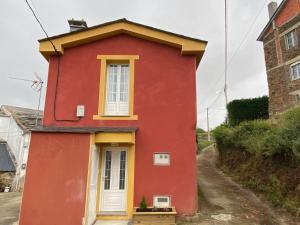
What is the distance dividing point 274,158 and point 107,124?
7.22m

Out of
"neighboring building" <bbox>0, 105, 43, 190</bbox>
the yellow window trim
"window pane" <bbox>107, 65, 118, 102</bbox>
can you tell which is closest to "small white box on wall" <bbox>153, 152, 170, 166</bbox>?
the yellow window trim

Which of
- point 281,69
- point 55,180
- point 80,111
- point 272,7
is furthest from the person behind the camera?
point 272,7

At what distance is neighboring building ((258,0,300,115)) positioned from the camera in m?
20.7

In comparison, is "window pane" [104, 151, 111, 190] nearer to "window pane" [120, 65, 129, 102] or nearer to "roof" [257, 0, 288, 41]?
"window pane" [120, 65, 129, 102]

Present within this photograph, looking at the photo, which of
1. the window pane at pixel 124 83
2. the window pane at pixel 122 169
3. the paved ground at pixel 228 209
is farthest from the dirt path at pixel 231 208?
the window pane at pixel 124 83

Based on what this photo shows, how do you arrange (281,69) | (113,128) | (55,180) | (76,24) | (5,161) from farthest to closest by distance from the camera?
(281,69) < (5,161) < (76,24) < (113,128) < (55,180)

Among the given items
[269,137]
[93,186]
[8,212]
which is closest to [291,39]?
[269,137]

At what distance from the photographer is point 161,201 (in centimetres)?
832

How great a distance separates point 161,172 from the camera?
27.9ft

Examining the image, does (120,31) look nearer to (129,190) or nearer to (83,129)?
(83,129)

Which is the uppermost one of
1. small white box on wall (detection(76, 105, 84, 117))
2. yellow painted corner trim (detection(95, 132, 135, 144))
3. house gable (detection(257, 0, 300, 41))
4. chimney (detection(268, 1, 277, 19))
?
chimney (detection(268, 1, 277, 19))

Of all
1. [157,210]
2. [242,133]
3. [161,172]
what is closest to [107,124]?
[161,172]

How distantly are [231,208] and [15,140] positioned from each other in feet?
58.8

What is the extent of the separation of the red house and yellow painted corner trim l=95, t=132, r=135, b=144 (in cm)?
4
